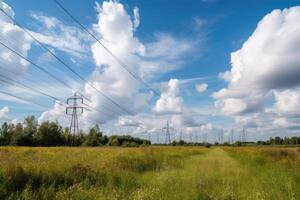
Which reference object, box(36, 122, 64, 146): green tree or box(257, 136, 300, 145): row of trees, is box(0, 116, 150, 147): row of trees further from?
box(257, 136, 300, 145): row of trees

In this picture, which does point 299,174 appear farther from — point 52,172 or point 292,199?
point 52,172

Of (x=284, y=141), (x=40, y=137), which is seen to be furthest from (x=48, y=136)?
(x=284, y=141)

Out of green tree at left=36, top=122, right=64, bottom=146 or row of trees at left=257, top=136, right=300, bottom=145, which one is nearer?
green tree at left=36, top=122, right=64, bottom=146

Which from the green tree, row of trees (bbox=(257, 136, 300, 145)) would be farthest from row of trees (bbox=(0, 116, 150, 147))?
row of trees (bbox=(257, 136, 300, 145))

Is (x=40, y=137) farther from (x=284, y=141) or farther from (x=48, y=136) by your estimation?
(x=284, y=141)

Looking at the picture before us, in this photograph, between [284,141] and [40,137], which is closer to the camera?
[40,137]

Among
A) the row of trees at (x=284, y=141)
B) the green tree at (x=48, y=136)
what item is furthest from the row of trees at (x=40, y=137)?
the row of trees at (x=284, y=141)

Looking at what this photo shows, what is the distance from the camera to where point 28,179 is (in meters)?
9.40

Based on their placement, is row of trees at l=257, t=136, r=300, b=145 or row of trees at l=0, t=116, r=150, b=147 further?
row of trees at l=257, t=136, r=300, b=145

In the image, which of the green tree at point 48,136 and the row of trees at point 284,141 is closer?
the green tree at point 48,136

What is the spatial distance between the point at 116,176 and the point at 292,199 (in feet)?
20.8

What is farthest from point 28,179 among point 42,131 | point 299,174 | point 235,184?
point 42,131

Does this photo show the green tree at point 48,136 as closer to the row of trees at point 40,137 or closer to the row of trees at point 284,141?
the row of trees at point 40,137

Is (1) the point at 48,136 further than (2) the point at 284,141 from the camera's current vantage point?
No
